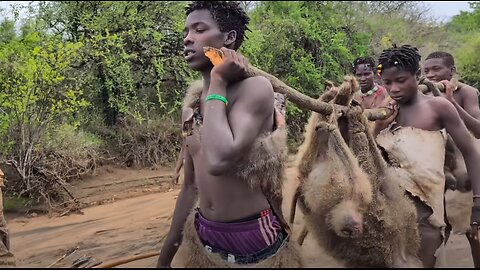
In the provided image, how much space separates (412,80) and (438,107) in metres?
0.21

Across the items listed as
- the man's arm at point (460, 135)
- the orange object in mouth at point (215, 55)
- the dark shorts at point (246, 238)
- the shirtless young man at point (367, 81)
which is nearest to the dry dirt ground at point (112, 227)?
the dark shorts at point (246, 238)

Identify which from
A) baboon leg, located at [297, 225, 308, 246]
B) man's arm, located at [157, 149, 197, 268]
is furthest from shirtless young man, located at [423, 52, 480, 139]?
man's arm, located at [157, 149, 197, 268]

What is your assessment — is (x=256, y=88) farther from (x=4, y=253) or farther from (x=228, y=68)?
(x=4, y=253)

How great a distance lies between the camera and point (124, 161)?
9797 millimetres

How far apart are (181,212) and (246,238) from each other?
1.38 feet

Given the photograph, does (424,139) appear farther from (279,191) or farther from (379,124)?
(279,191)

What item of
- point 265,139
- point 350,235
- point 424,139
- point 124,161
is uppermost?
point 265,139

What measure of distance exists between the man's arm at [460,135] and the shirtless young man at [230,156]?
1252 millimetres

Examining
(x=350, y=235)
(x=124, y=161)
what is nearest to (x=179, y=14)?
(x=124, y=161)

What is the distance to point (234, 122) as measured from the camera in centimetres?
194

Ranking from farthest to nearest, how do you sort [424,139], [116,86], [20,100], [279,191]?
[116,86] < [20,100] < [424,139] < [279,191]

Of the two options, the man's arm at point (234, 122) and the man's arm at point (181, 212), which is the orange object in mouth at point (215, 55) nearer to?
the man's arm at point (234, 122)

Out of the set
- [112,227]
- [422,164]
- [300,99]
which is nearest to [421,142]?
[422,164]

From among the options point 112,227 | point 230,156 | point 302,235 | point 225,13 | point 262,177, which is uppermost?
point 225,13
